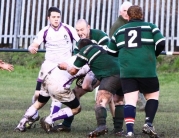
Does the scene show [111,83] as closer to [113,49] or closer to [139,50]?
[113,49]

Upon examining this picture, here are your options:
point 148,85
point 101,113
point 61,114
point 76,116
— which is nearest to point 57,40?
point 61,114

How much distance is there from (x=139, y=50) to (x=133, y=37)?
19 centimetres

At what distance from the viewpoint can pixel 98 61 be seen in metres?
10.1

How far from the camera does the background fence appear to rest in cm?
2150

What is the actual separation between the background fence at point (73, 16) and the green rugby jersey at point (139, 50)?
11.3m

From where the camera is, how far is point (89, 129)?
436 inches

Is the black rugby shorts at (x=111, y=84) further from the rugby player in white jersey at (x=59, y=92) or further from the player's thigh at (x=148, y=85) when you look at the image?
the rugby player in white jersey at (x=59, y=92)

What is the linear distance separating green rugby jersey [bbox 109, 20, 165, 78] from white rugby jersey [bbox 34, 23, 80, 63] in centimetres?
147

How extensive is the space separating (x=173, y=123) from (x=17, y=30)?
1075 cm

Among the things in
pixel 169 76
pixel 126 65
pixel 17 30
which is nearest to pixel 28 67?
pixel 17 30

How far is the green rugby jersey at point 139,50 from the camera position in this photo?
385 inches

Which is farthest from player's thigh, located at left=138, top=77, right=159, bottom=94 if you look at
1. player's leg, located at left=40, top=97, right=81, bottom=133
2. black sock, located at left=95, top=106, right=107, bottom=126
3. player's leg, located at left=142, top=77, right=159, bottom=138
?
player's leg, located at left=40, top=97, right=81, bottom=133

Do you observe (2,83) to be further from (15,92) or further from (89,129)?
(89,129)

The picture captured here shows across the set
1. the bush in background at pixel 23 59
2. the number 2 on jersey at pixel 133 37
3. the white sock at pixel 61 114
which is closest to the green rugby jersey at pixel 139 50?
the number 2 on jersey at pixel 133 37
